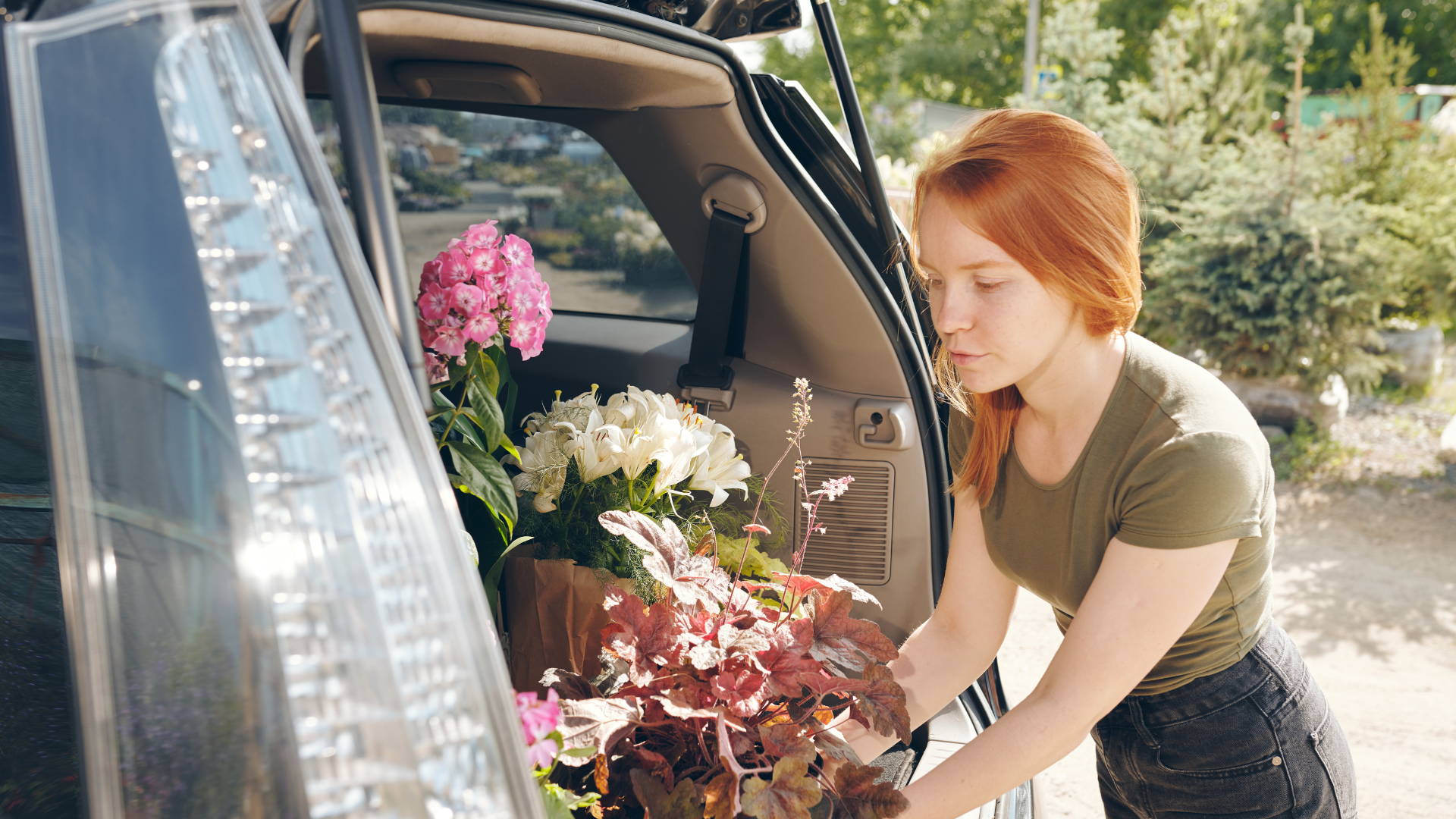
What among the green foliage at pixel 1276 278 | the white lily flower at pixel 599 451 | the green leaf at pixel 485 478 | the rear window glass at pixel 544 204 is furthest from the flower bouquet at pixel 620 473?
the green foliage at pixel 1276 278

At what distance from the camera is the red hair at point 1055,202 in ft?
4.10

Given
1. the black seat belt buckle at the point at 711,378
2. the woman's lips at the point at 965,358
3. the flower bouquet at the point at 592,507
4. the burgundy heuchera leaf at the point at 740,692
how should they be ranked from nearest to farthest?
the burgundy heuchera leaf at the point at 740,692
the woman's lips at the point at 965,358
the flower bouquet at the point at 592,507
the black seat belt buckle at the point at 711,378

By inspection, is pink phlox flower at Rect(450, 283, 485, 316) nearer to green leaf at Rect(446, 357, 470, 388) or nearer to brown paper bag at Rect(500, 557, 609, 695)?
green leaf at Rect(446, 357, 470, 388)

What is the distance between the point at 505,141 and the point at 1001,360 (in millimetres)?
2002

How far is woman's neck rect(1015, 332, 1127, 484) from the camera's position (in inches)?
54.7

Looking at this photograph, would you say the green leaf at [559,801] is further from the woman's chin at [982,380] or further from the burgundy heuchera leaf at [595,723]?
the woman's chin at [982,380]

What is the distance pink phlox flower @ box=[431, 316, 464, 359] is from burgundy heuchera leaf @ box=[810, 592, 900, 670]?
67cm

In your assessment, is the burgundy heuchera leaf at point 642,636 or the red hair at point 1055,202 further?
the red hair at point 1055,202

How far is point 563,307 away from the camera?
9.91ft

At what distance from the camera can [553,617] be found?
5.19 ft

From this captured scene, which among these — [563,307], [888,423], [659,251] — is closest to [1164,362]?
[888,423]

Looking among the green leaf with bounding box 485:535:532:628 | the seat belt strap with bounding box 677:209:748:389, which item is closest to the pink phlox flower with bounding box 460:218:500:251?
the green leaf with bounding box 485:535:532:628

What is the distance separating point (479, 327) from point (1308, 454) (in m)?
6.64

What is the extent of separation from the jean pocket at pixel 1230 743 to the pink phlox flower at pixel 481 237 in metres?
1.31
